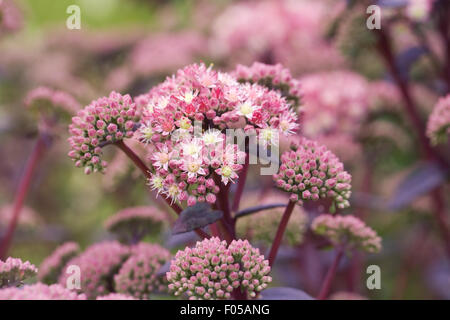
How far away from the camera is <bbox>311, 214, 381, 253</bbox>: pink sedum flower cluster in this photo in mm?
751

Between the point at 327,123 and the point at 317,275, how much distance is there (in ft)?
1.14

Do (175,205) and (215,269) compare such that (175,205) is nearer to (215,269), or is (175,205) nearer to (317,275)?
(215,269)

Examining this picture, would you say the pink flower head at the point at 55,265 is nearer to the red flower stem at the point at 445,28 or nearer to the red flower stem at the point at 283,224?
the red flower stem at the point at 283,224

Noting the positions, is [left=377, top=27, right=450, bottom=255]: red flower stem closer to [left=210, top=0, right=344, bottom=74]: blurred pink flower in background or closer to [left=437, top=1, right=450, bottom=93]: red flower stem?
[left=437, top=1, right=450, bottom=93]: red flower stem

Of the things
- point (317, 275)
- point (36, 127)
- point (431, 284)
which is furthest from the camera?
point (431, 284)

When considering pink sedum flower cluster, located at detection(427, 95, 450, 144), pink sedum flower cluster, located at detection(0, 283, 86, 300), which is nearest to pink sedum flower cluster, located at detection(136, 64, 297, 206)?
pink sedum flower cluster, located at detection(0, 283, 86, 300)

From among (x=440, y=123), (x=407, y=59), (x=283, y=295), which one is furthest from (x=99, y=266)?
(x=407, y=59)

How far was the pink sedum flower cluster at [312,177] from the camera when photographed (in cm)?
60

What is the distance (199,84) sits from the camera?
621 millimetres

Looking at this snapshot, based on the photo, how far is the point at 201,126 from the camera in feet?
1.97

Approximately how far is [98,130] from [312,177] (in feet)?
0.83

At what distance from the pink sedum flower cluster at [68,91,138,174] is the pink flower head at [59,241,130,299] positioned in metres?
0.22

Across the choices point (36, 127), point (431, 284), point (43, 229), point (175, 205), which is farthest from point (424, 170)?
point (43, 229)

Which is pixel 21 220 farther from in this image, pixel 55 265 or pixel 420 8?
pixel 420 8
